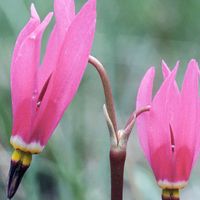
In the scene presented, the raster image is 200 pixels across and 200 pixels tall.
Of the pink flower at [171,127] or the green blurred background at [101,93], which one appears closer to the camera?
the pink flower at [171,127]

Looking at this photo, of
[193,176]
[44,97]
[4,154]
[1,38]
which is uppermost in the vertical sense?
[44,97]

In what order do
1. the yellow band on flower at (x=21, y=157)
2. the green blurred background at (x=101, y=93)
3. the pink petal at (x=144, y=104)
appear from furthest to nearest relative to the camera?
1. the green blurred background at (x=101, y=93)
2. the pink petal at (x=144, y=104)
3. the yellow band on flower at (x=21, y=157)

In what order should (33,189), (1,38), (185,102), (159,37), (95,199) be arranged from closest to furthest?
(185,102) < (33,189) < (95,199) < (1,38) < (159,37)

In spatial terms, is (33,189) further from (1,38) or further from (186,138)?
(1,38)

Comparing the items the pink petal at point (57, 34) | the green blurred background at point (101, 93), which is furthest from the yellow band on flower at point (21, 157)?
the green blurred background at point (101, 93)

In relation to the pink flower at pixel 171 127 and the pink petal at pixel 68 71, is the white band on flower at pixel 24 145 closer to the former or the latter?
the pink petal at pixel 68 71

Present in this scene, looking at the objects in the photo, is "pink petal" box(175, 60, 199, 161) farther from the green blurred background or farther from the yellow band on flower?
the green blurred background

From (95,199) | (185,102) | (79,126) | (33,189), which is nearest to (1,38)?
(79,126)

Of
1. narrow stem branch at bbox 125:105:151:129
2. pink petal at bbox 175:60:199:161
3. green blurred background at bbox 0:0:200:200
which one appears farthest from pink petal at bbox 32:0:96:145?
green blurred background at bbox 0:0:200:200
